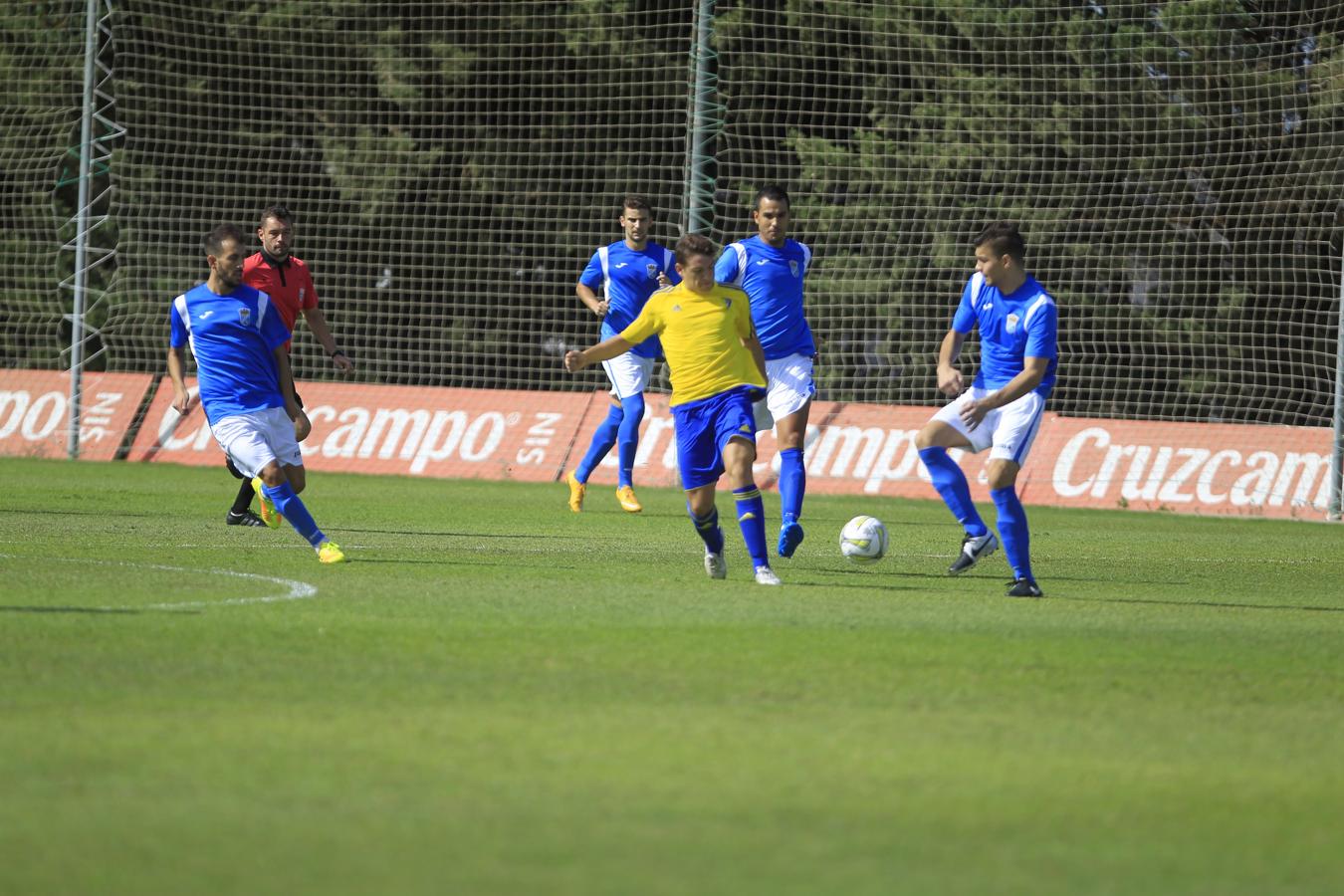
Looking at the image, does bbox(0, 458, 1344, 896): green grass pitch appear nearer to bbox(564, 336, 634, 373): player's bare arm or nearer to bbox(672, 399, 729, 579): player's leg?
bbox(672, 399, 729, 579): player's leg

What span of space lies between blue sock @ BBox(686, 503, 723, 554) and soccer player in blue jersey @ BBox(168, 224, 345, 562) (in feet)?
6.47

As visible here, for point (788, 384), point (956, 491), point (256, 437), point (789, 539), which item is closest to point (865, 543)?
point (789, 539)

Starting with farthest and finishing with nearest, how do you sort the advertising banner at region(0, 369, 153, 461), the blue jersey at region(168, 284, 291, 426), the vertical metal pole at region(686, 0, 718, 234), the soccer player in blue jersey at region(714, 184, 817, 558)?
the advertising banner at region(0, 369, 153, 461)
the vertical metal pole at region(686, 0, 718, 234)
the soccer player in blue jersey at region(714, 184, 817, 558)
the blue jersey at region(168, 284, 291, 426)

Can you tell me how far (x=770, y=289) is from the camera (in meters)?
11.2

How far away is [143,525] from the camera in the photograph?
37.7ft

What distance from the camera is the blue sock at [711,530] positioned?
350 inches

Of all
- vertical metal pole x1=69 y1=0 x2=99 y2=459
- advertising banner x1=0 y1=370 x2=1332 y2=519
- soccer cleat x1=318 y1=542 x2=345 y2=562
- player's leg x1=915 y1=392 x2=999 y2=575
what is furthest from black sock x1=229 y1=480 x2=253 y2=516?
vertical metal pole x1=69 y1=0 x2=99 y2=459

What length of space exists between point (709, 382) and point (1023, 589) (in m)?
1.83

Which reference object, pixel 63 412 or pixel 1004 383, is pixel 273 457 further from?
pixel 63 412

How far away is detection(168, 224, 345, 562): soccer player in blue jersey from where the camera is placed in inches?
377

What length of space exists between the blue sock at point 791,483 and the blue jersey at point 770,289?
2.58 feet

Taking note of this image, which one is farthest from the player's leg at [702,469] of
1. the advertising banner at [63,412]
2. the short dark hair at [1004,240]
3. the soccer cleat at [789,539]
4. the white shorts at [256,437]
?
the advertising banner at [63,412]

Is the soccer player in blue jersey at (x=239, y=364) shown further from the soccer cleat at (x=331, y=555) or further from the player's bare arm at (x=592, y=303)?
the player's bare arm at (x=592, y=303)

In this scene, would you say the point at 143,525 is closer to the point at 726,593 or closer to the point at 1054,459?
the point at 726,593
